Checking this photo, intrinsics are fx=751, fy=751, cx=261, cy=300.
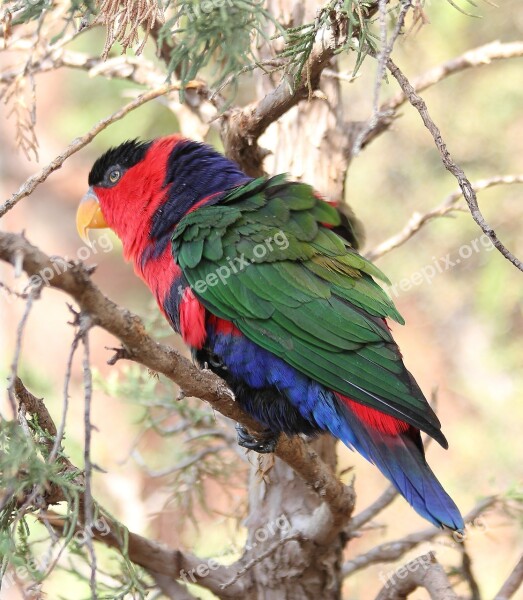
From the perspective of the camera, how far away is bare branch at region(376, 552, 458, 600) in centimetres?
234

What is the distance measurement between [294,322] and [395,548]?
1.00 m

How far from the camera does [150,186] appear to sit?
2938mm

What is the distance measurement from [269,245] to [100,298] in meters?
1.11

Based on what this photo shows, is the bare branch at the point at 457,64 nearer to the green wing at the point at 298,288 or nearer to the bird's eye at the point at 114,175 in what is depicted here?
the green wing at the point at 298,288

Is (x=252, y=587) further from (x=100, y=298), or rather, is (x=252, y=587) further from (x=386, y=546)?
(x=100, y=298)

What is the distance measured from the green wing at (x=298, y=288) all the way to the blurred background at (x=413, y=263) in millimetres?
1663

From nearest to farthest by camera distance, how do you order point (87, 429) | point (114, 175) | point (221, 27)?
point (87, 429) → point (221, 27) → point (114, 175)

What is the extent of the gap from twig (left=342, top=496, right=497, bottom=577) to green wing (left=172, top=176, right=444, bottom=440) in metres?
0.75

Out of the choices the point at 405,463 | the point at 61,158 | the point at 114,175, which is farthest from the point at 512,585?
the point at 114,175

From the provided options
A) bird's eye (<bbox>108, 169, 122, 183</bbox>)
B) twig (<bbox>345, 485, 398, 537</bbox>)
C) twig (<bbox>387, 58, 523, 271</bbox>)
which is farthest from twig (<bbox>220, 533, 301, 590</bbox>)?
bird's eye (<bbox>108, 169, 122, 183</bbox>)

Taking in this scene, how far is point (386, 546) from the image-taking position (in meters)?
2.76

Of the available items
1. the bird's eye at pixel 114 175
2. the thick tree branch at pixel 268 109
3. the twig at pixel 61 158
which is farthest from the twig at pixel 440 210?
the bird's eye at pixel 114 175

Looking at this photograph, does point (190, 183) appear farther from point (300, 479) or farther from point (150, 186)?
point (300, 479)

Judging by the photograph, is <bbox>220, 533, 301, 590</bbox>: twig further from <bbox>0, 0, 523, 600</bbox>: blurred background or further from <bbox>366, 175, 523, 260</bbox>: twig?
<bbox>0, 0, 523, 600</bbox>: blurred background
